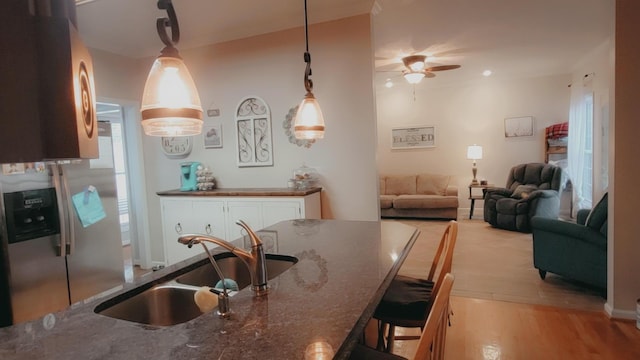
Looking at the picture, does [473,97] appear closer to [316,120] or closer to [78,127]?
[316,120]

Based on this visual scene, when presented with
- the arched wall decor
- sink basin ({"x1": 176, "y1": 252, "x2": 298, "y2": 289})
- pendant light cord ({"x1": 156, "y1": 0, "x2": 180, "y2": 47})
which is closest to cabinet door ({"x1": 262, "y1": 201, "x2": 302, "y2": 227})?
the arched wall decor

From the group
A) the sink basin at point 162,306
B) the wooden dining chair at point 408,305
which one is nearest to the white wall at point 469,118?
the wooden dining chair at point 408,305

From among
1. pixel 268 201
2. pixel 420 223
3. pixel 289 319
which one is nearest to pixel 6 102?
pixel 289 319

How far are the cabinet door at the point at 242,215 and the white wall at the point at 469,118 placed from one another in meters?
3.95

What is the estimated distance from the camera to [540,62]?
5.46 meters

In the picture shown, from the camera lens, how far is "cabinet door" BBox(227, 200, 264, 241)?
343 centimetres

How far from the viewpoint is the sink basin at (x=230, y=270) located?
1.62 metres

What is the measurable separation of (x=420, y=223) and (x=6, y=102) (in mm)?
6448

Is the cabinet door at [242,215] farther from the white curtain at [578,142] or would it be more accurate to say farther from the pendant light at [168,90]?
the white curtain at [578,142]

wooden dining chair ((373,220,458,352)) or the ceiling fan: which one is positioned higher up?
the ceiling fan

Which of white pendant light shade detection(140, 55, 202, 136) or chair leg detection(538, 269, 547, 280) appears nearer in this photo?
white pendant light shade detection(140, 55, 202, 136)

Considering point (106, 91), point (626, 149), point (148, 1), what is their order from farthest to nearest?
point (106, 91)
point (148, 1)
point (626, 149)

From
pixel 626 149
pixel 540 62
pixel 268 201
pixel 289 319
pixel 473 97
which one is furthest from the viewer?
pixel 473 97

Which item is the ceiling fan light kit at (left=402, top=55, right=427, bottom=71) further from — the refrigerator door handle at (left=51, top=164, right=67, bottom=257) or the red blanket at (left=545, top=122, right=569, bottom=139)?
the refrigerator door handle at (left=51, top=164, right=67, bottom=257)
